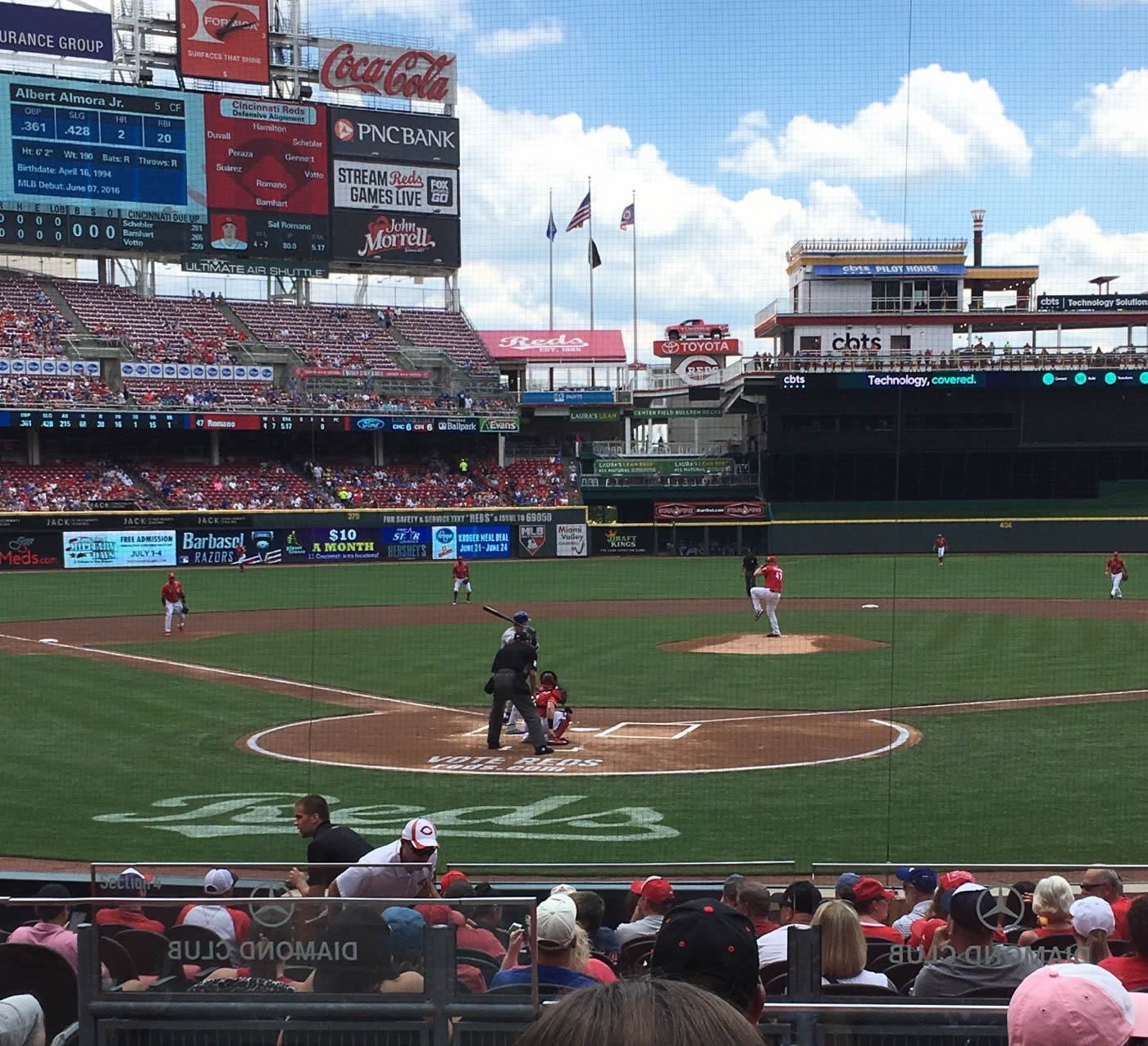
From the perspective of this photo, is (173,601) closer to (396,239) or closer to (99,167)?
(99,167)

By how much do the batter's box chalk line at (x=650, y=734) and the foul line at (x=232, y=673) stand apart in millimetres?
2198

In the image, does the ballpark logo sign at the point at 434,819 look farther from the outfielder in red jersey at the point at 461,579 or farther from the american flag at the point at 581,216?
the outfielder in red jersey at the point at 461,579

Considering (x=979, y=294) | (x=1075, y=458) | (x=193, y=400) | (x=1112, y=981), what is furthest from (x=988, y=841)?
(x=979, y=294)

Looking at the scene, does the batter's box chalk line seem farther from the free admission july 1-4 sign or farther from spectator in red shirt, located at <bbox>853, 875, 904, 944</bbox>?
the free admission july 1-4 sign

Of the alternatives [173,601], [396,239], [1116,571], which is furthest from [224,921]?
[396,239]

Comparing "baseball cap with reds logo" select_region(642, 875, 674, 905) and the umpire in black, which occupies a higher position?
"baseball cap with reds logo" select_region(642, 875, 674, 905)

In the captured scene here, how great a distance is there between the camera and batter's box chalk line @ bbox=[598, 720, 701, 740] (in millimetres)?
16531

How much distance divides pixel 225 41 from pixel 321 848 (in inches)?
2027

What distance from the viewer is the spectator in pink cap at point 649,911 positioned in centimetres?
660

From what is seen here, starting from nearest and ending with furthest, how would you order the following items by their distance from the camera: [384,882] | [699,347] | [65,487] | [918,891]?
[384,882], [918,891], [65,487], [699,347]

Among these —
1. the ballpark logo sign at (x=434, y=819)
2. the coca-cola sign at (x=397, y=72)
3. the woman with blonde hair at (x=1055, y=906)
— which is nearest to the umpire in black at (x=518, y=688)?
the ballpark logo sign at (x=434, y=819)

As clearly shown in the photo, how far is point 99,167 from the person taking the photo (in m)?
51.1

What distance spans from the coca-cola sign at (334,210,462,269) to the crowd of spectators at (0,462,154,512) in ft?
43.4

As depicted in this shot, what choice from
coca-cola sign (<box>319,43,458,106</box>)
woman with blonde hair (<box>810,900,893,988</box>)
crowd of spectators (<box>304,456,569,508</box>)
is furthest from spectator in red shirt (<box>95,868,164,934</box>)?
coca-cola sign (<box>319,43,458,106</box>)
